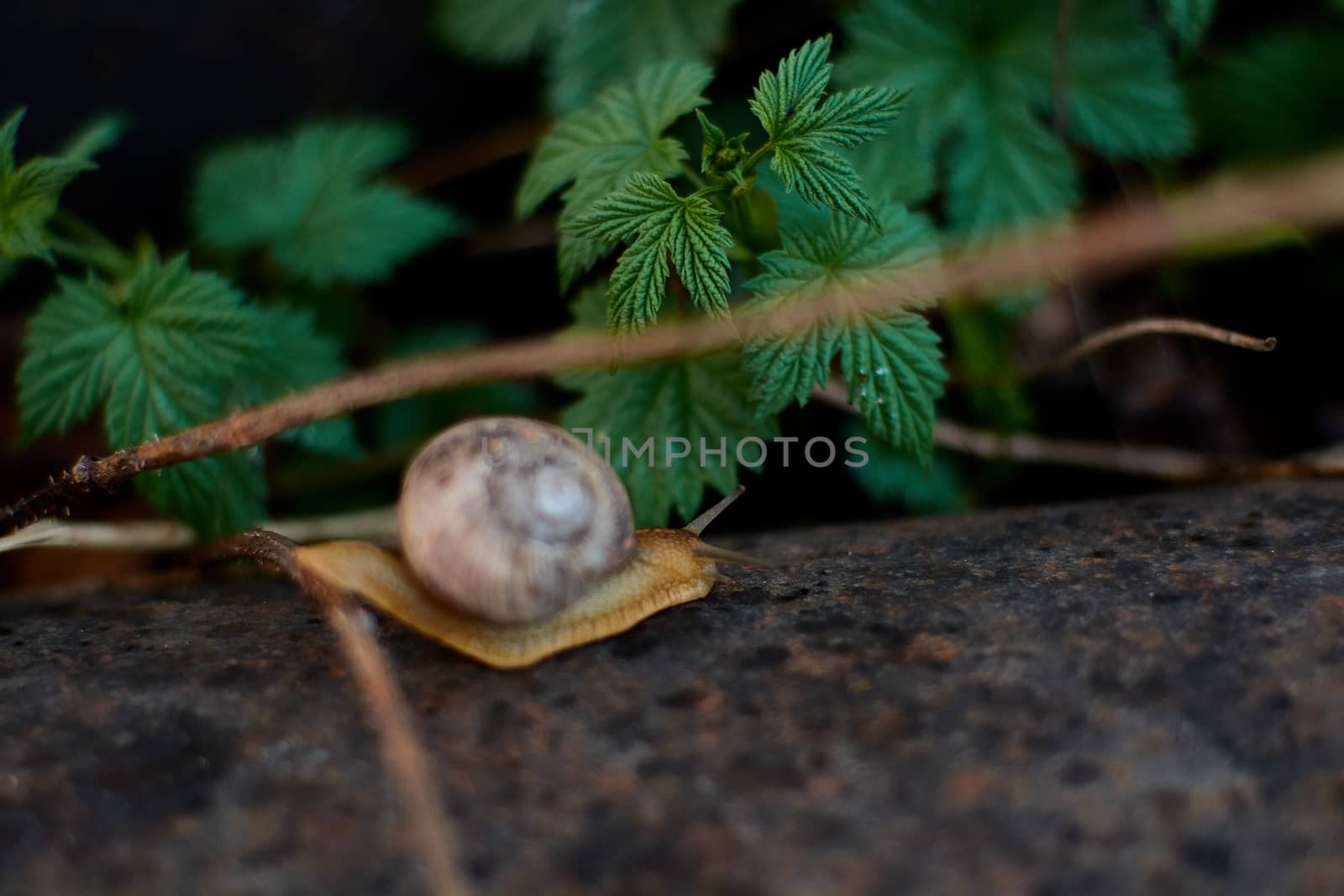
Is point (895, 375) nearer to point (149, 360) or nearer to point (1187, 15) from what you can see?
point (1187, 15)

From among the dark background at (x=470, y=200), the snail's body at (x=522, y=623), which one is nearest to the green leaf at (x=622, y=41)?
the dark background at (x=470, y=200)

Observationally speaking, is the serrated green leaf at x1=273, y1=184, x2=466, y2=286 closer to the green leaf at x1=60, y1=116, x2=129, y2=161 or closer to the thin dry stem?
the green leaf at x1=60, y1=116, x2=129, y2=161

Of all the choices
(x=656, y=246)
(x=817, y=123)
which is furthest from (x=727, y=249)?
(x=817, y=123)

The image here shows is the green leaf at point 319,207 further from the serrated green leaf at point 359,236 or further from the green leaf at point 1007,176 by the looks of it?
the green leaf at point 1007,176

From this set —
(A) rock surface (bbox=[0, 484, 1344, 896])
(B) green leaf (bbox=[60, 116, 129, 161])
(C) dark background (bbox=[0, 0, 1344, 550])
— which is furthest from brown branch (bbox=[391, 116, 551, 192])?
(A) rock surface (bbox=[0, 484, 1344, 896])

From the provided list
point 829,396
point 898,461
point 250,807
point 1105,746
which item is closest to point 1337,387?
point 898,461

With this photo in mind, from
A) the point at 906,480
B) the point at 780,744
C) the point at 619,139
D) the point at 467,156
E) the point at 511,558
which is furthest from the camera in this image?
the point at 467,156
